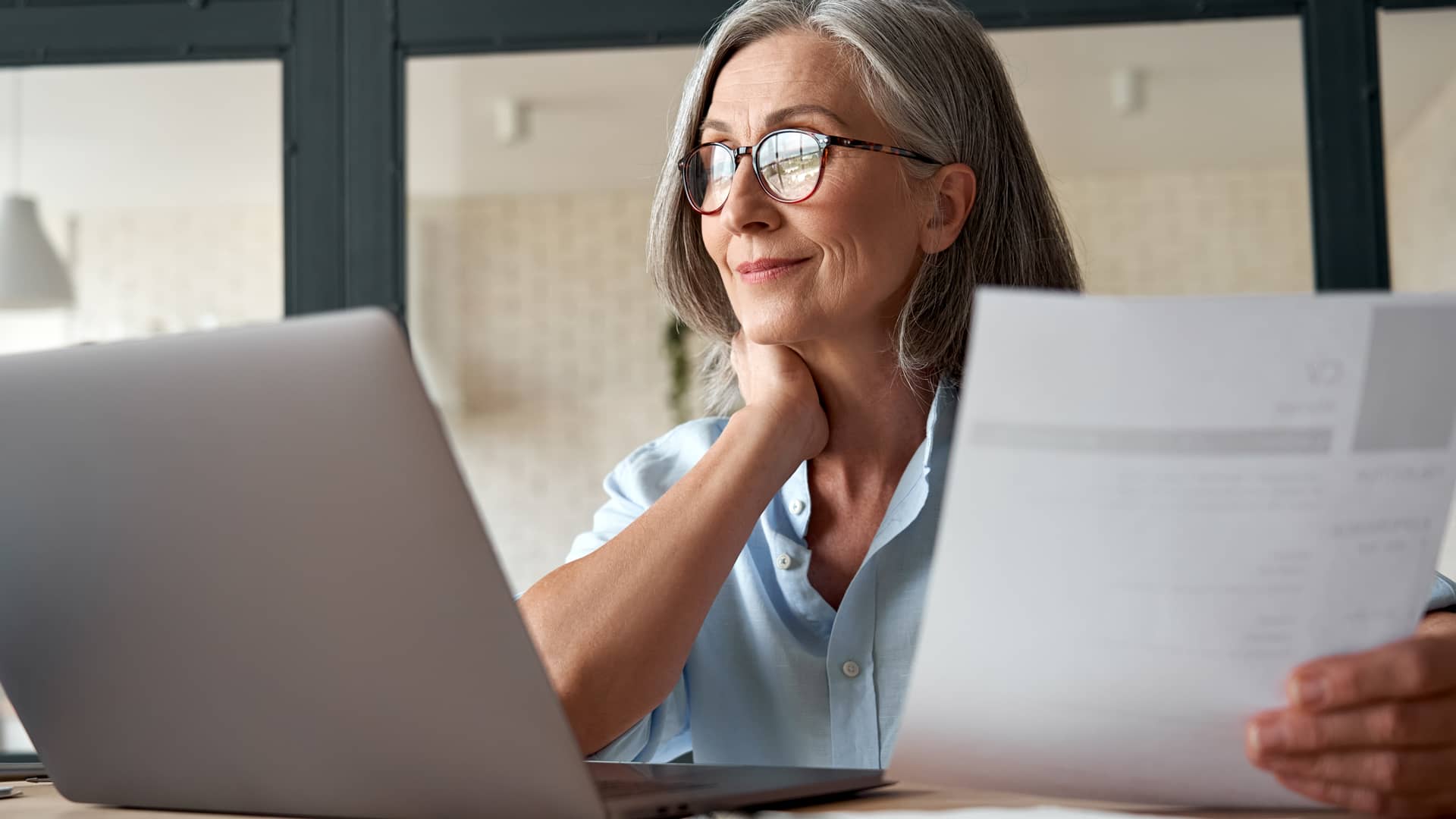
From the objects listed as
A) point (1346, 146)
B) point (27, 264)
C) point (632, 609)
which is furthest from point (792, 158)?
point (27, 264)

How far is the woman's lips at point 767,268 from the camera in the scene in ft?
4.08

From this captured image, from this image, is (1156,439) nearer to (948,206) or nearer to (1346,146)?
(948,206)

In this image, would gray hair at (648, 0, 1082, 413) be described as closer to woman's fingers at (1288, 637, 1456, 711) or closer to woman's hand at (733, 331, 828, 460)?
→ woman's hand at (733, 331, 828, 460)

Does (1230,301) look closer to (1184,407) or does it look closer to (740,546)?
(1184,407)

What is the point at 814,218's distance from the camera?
1237 mm

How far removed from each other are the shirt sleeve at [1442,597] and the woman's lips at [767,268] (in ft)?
1.97

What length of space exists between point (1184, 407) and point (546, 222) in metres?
5.40

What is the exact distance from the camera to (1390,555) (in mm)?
574

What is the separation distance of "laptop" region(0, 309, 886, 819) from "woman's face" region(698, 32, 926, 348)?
1.92 ft

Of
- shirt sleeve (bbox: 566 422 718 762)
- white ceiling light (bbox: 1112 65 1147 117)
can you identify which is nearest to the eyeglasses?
shirt sleeve (bbox: 566 422 718 762)

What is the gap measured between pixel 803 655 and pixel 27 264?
2.42m

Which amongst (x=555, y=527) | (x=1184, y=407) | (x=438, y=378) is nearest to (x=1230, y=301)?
(x=1184, y=407)

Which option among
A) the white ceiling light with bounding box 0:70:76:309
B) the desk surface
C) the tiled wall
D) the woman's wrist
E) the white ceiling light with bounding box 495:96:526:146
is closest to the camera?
the desk surface

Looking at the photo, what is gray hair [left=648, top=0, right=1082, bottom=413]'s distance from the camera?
1.28 meters
